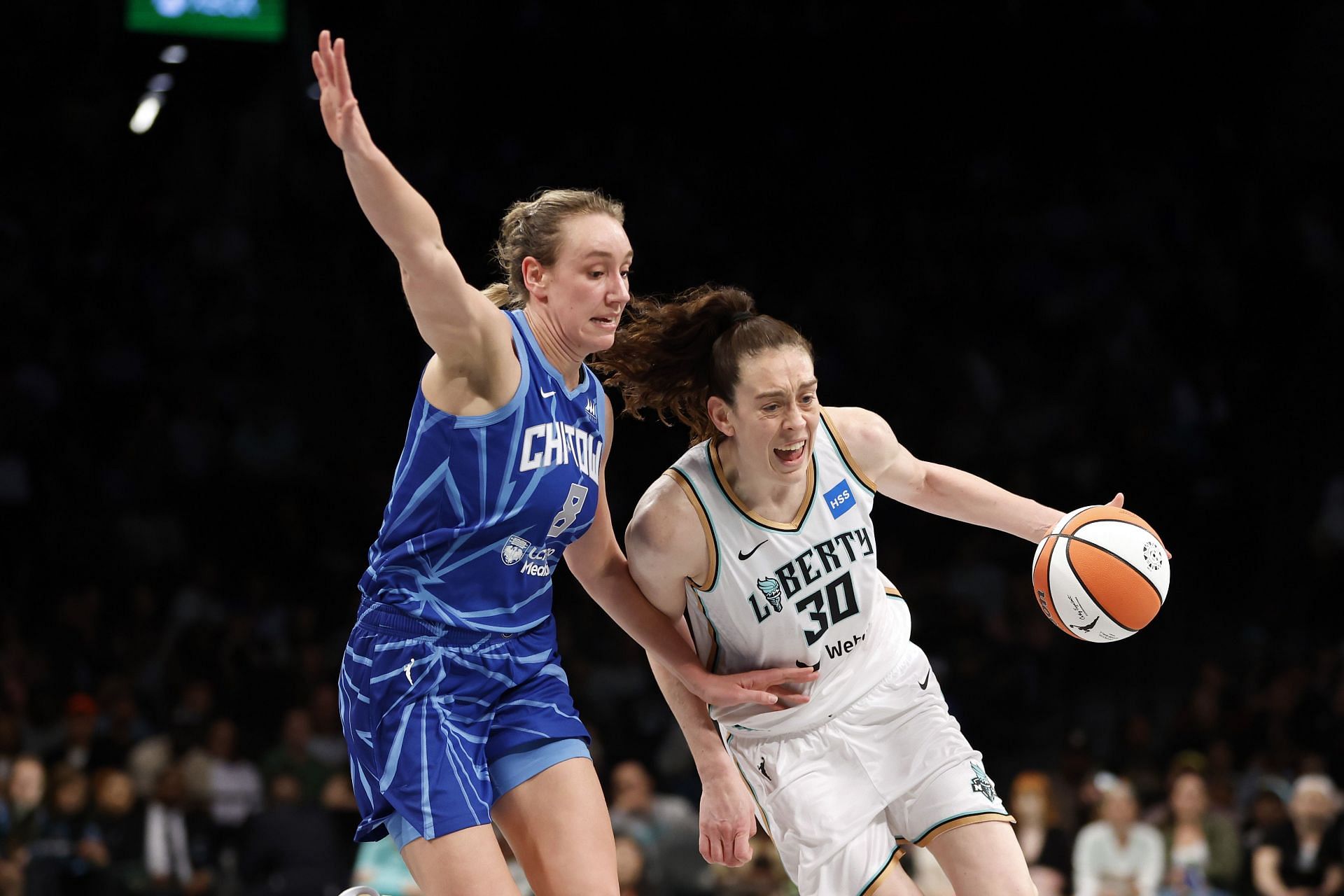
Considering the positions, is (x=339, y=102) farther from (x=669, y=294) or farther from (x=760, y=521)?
(x=669, y=294)

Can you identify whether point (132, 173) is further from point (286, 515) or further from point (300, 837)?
point (300, 837)

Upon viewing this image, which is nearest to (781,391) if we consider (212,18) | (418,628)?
(418,628)

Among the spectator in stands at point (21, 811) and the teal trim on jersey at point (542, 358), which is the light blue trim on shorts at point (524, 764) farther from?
the spectator in stands at point (21, 811)

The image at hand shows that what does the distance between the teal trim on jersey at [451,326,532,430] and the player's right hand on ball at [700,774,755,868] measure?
129cm

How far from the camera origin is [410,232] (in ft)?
10.1

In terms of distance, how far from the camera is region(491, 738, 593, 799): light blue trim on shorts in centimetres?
346

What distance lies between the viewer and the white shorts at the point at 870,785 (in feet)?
12.6

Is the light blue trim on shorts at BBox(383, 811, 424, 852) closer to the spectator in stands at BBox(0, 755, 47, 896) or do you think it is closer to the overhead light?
the spectator in stands at BBox(0, 755, 47, 896)

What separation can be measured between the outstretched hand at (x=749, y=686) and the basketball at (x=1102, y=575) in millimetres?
706

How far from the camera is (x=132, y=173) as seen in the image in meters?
11.5

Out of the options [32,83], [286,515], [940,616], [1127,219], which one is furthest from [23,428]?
[1127,219]

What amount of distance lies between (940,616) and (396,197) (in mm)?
7893

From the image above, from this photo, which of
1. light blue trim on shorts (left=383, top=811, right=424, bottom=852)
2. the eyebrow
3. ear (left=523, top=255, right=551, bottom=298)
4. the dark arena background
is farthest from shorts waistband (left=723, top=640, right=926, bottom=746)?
the dark arena background

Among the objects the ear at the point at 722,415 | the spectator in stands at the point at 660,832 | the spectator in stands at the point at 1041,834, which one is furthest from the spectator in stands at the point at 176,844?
the ear at the point at 722,415
